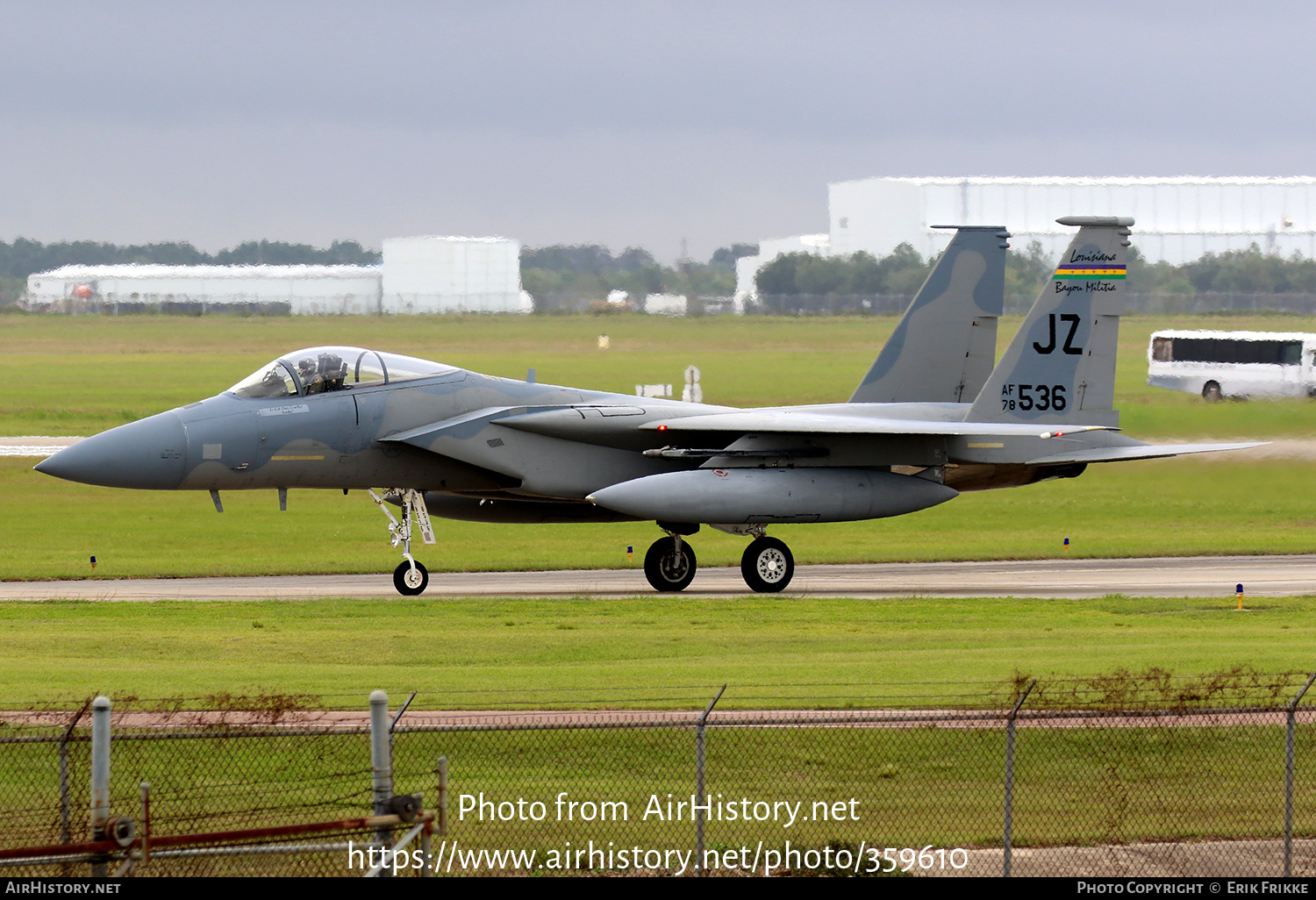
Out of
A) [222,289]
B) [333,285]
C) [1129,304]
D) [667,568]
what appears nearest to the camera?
[667,568]

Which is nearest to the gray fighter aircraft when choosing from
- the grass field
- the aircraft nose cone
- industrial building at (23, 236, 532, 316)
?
the aircraft nose cone

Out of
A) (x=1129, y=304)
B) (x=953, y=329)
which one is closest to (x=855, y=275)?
(x=1129, y=304)

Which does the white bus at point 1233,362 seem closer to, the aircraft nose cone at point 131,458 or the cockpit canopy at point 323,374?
the cockpit canopy at point 323,374

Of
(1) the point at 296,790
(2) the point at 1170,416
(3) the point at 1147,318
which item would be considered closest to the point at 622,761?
(1) the point at 296,790

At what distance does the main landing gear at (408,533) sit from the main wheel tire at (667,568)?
134 inches

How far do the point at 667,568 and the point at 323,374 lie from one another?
6019 millimetres

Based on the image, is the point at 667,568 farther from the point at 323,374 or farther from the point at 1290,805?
the point at 1290,805

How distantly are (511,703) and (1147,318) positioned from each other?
185 feet

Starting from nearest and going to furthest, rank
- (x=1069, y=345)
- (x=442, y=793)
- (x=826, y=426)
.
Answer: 1. (x=442, y=793)
2. (x=826, y=426)
3. (x=1069, y=345)

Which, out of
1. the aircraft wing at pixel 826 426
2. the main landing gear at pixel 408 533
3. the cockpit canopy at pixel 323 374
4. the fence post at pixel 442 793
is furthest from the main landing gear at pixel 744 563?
the fence post at pixel 442 793

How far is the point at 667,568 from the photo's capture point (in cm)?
Result: 2452

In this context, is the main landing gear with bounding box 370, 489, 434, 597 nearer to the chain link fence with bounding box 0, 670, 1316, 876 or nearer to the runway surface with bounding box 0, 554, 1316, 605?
the runway surface with bounding box 0, 554, 1316, 605

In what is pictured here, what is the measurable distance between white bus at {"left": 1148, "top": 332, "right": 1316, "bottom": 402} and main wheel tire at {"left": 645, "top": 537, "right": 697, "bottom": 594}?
34974mm

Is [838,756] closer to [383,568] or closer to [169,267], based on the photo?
[383,568]
